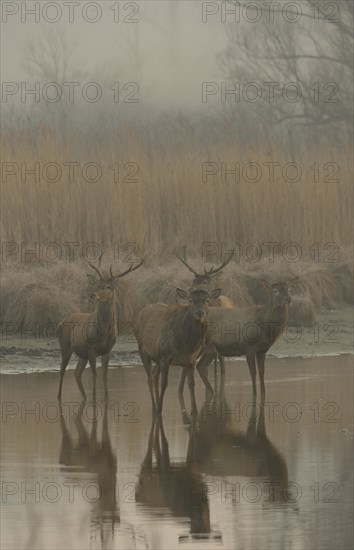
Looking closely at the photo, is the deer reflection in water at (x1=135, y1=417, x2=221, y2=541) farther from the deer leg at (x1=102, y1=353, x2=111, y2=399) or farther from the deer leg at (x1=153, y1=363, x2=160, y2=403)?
the deer leg at (x1=102, y1=353, x2=111, y2=399)

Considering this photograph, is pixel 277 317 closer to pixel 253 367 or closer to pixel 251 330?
pixel 251 330

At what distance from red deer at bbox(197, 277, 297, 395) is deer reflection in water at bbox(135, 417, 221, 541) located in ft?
11.3

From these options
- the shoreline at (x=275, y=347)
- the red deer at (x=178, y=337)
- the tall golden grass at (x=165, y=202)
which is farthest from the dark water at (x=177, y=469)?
the tall golden grass at (x=165, y=202)

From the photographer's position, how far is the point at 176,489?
10.6m

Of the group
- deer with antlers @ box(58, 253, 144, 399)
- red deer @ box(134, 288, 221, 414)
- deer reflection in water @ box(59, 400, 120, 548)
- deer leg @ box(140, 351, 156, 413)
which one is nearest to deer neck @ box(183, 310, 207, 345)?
red deer @ box(134, 288, 221, 414)

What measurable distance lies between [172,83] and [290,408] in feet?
165

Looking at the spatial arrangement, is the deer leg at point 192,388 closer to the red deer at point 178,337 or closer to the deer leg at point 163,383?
the red deer at point 178,337

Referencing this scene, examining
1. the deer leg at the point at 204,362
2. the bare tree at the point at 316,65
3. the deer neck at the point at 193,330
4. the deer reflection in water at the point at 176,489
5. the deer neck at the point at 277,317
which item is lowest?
the deer reflection in water at the point at 176,489

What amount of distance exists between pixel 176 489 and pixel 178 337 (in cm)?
388

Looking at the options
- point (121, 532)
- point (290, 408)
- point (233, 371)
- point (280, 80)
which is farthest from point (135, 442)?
point (280, 80)

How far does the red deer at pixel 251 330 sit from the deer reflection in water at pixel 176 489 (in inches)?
135

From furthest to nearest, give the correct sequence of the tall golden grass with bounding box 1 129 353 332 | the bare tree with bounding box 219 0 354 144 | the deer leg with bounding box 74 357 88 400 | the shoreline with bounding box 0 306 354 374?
the bare tree with bounding box 219 0 354 144
the tall golden grass with bounding box 1 129 353 332
the shoreline with bounding box 0 306 354 374
the deer leg with bounding box 74 357 88 400

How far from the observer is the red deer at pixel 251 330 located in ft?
52.1

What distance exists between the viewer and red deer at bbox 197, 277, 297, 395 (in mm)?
15875
